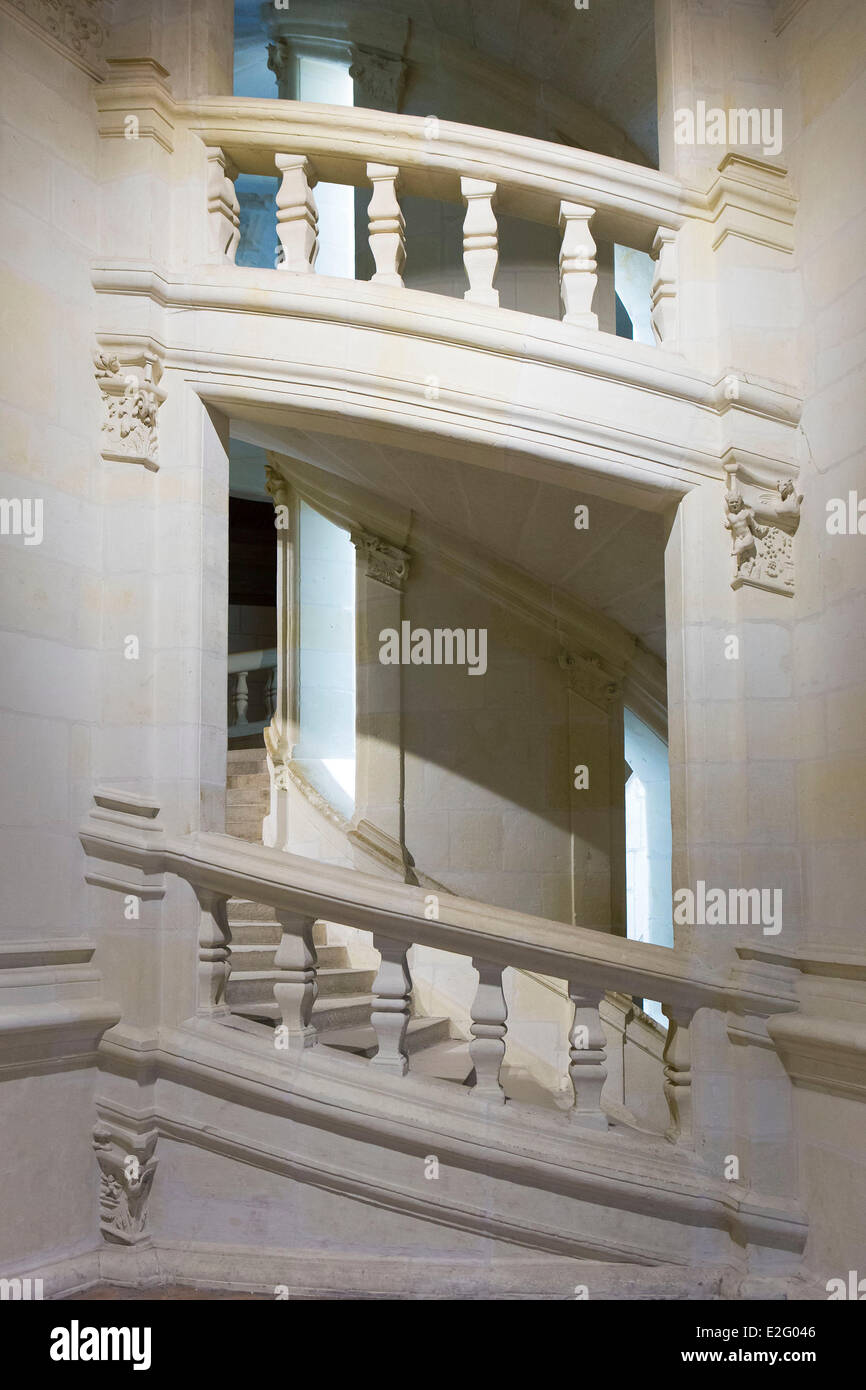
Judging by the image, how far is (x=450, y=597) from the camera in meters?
6.33

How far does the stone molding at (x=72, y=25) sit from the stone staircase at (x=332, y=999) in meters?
3.19

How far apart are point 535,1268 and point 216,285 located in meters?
3.33

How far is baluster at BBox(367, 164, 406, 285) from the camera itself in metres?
3.95

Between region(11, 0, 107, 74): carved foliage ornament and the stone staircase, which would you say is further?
the stone staircase

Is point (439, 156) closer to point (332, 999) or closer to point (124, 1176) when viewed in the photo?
point (332, 999)

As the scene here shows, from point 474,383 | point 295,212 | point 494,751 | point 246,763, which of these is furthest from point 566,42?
point 246,763

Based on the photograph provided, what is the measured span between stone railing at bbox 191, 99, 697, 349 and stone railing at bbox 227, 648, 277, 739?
22.2 ft

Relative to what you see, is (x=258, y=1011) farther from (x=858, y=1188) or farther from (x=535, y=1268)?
(x=858, y=1188)

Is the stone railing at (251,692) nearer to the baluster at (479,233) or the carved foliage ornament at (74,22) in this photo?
the baluster at (479,233)

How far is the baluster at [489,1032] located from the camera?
11.6ft

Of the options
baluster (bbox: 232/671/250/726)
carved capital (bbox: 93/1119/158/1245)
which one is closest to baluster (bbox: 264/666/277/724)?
baluster (bbox: 232/671/250/726)

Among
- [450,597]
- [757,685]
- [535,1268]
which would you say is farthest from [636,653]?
[535,1268]

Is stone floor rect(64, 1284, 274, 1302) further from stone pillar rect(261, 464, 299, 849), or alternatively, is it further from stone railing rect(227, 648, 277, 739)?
stone railing rect(227, 648, 277, 739)

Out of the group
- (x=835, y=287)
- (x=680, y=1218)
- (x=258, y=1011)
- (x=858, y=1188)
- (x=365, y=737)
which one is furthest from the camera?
(x=365, y=737)
